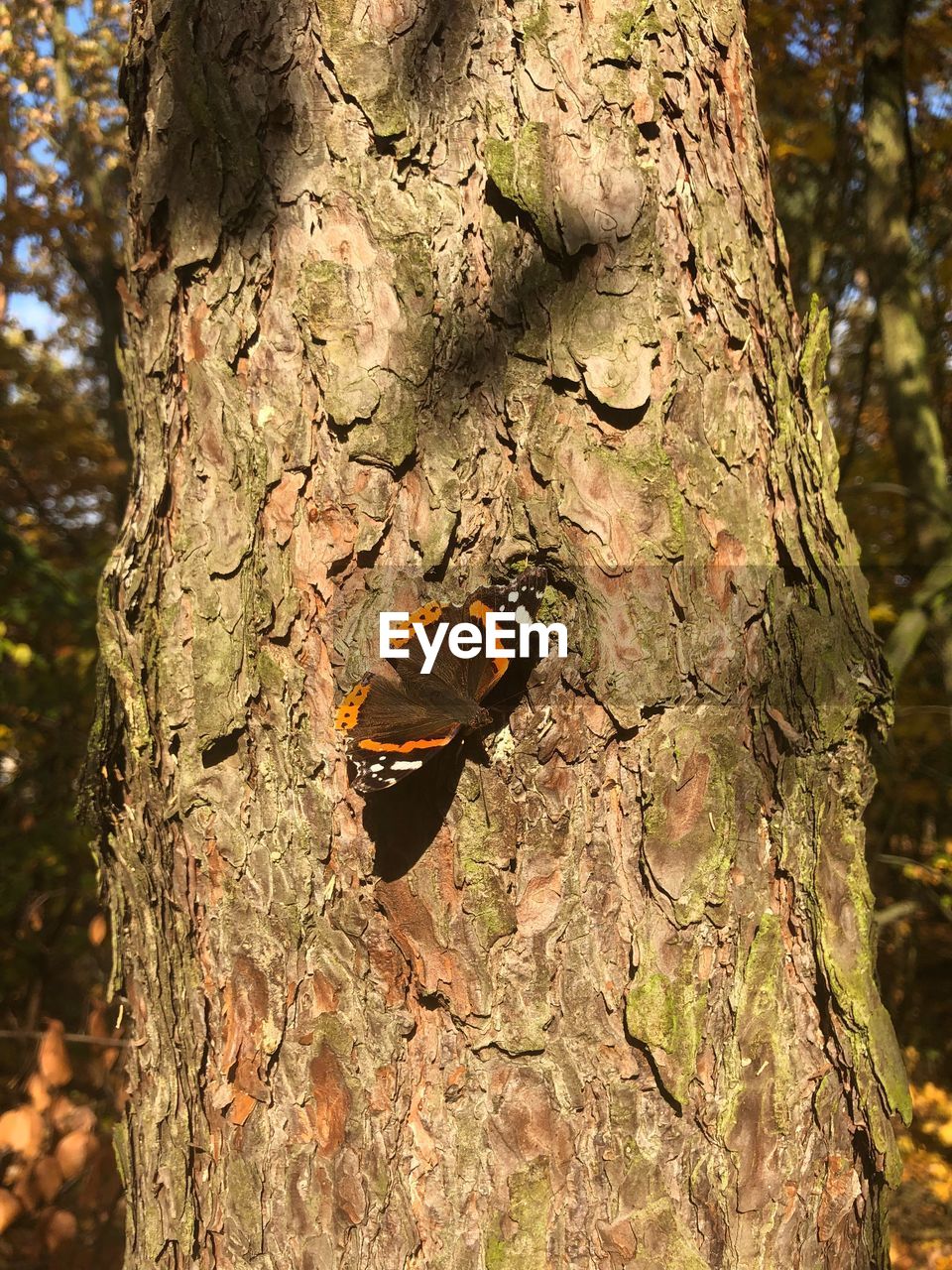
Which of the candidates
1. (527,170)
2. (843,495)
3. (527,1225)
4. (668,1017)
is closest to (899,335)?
(843,495)

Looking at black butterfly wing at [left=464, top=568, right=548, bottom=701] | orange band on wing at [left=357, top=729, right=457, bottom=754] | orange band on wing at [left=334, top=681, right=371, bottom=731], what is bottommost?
orange band on wing at [left=357, top=729, right=457, bottom=754]

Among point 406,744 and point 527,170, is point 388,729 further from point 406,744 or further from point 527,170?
point 527,170

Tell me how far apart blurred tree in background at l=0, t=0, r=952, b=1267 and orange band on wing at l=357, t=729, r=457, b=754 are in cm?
214

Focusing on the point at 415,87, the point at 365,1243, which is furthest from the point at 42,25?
the point at 365,1243

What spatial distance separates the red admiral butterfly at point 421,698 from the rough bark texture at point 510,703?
0.13ft

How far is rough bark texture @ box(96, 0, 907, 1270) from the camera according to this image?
112cm

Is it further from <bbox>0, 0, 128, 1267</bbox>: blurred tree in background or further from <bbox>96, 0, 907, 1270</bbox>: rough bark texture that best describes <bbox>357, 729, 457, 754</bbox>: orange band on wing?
<bbox>0, 0, 128, 1267</bbox>: blurred tree in background

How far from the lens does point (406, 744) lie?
3.47 ft

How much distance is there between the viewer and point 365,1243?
114 cm

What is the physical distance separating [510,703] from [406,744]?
0.50ft

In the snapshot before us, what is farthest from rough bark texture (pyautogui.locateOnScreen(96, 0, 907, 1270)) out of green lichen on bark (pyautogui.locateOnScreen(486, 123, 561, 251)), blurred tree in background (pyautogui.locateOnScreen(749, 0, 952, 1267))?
blurred tree in background (pyautogui.locateOnScreen(749, 0, 952, 1267))

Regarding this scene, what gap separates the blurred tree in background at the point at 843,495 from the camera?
11.8ft

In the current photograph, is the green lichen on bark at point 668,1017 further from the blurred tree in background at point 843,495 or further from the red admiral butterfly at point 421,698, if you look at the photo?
the blurred tree in background at point 843,495

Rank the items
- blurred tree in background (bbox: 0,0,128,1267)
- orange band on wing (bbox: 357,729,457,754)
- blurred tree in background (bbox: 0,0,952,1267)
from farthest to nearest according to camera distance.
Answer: blurred tree in background (bbox: 0,0,952,1267), blurred tree in background (bbox: 0,0,128,1267), orange band on wing (bbox: 357,729,457,754)
